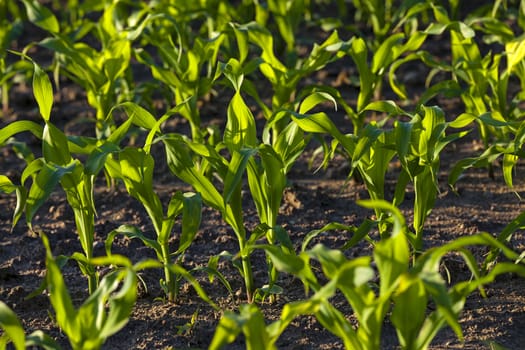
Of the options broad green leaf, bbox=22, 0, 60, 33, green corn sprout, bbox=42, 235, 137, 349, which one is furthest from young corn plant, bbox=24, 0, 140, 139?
green corn sprout, bbox=42, 235, 137, 349

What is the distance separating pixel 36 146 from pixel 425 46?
95.7 inches

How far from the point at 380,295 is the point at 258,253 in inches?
48.7

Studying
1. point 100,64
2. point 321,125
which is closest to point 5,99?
point 100,64

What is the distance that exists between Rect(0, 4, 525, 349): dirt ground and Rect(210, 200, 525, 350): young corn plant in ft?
1.62

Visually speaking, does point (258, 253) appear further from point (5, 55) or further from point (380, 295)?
point (5, 55)

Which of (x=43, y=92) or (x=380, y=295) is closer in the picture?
A: (x=380, y=295)

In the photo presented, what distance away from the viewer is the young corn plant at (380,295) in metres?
2.17

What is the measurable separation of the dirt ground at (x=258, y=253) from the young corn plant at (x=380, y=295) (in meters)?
0.49

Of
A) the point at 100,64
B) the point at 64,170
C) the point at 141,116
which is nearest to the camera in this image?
the point at 64,170

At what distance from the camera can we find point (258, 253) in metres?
3.55

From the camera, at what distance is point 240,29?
12.3 feet

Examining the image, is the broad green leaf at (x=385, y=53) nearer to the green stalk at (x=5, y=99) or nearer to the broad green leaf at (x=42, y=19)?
the broad green leaf at (x=42, y=19)

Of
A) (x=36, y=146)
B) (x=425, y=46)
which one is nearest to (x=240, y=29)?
(x=36, y=146)

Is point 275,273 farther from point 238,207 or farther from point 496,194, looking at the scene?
point 496,194
